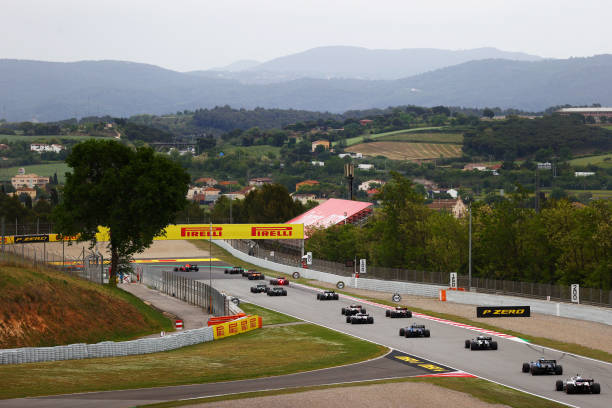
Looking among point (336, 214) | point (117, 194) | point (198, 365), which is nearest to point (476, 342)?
point (198, 365)

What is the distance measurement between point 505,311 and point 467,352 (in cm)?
1784

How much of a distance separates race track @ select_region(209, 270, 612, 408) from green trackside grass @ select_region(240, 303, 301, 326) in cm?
113

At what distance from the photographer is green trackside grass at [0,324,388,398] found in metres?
32.3

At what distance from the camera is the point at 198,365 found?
1511 inches

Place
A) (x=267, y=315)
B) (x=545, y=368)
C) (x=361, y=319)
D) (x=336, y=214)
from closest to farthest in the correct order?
(x=545, y=368)
(x=361, y=319)
(x=267, y=315)
(x=336, y=214)

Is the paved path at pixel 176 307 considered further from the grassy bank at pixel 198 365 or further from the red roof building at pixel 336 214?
the red roof building at pixel 336 214

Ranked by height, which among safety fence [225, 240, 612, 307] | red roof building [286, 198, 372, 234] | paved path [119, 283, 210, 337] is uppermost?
red roof building [286, 198, 372, 234]

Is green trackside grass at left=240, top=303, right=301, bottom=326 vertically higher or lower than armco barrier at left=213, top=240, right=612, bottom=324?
lower

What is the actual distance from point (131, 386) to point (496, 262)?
5838 cm

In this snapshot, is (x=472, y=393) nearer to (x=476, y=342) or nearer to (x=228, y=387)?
(x=228, y=387)

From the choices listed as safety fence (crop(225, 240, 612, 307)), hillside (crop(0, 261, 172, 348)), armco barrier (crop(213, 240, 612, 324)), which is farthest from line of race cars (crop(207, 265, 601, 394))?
hillside (crop(0, 261, 172, 348))

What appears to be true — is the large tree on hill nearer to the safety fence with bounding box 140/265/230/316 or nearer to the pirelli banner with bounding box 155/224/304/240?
the safety fence with bounding box 140/265/230/316

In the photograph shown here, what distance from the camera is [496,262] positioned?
277 ft

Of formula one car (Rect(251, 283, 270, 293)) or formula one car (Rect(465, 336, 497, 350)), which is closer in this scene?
formula one car (Rect(465, 336, 497, 350))
